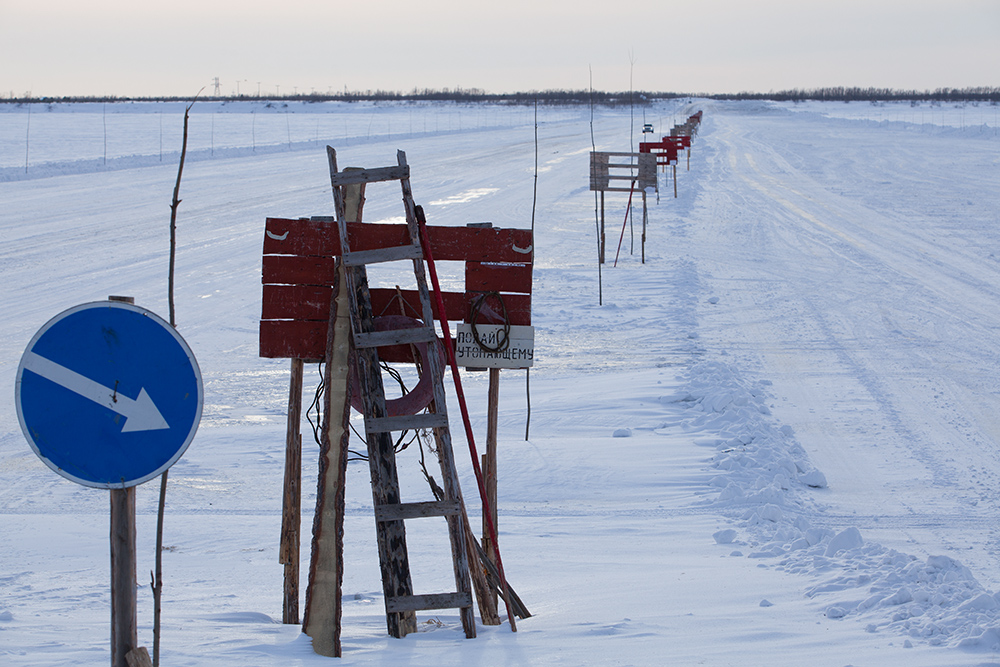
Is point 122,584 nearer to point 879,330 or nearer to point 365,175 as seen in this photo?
point 365,175

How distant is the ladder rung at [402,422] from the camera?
154 inches

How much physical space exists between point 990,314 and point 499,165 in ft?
67.3

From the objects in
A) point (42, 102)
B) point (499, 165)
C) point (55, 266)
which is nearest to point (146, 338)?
point (55, 266)

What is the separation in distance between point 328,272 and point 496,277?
0.82m

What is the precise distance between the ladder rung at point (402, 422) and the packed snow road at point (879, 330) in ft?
9.41

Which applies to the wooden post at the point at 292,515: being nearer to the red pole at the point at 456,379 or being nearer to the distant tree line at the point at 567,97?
the red pole at the point at 456,379

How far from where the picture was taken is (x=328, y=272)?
4.13 metres

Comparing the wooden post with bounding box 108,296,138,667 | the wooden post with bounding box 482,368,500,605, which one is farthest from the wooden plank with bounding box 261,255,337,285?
the wooden post with bounding box 108,296,138,667

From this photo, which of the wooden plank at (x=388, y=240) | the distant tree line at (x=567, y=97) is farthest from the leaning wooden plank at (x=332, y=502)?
the distant tree line at (x=567, y=97)

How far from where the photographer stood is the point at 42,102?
94188mm

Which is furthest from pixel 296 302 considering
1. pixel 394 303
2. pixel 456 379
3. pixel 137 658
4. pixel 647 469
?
pixel 647 469

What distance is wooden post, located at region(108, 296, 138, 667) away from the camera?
2.66m

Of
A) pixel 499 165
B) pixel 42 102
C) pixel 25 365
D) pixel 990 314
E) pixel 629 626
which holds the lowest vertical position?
pixel 629 626

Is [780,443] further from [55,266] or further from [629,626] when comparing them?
[55,266]
